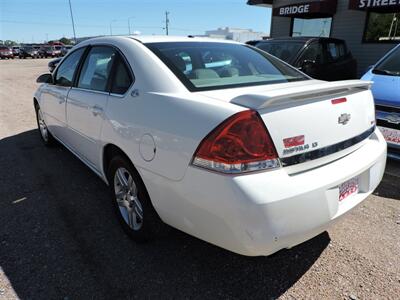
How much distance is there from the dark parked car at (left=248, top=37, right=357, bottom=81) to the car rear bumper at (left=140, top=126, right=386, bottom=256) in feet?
16.6

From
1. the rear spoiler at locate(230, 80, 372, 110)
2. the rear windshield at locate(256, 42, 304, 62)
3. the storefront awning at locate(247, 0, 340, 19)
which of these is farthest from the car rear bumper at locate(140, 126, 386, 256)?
the storefront awning at locate(247, 0, 340, 19)

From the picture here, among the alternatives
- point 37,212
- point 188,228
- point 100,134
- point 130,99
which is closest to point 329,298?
point 188,228

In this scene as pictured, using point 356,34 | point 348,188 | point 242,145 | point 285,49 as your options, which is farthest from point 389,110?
point 356,34

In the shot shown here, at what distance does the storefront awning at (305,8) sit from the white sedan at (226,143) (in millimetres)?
10549

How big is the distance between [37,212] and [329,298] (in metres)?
2.62

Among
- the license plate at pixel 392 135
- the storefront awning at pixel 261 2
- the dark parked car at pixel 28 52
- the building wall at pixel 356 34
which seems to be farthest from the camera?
the dark parked car at pixel 28 52

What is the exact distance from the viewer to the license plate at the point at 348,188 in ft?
6.98

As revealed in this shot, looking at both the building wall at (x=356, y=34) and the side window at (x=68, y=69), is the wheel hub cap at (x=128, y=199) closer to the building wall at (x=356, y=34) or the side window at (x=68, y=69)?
the side window at (x=68, y=69)

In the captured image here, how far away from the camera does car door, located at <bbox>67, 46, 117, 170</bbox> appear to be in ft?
9.68

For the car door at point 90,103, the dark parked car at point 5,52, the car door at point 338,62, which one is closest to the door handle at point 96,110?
the car door at point 90,103

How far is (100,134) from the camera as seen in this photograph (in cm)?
290

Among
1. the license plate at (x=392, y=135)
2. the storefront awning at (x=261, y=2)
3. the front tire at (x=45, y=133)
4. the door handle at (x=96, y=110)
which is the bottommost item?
the front tire at (x=45, y=133)

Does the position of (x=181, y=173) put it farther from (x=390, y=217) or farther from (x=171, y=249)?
(x=390, y=217)

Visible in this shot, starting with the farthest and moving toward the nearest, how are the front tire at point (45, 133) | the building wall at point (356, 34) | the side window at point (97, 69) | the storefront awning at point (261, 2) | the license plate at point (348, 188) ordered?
the storefront awning at point (261, 2) < the building wall at point (356, 34) < the front tire at point (45, 133) < the side window at point (97, 69) < the license plate at point (348, 188)
